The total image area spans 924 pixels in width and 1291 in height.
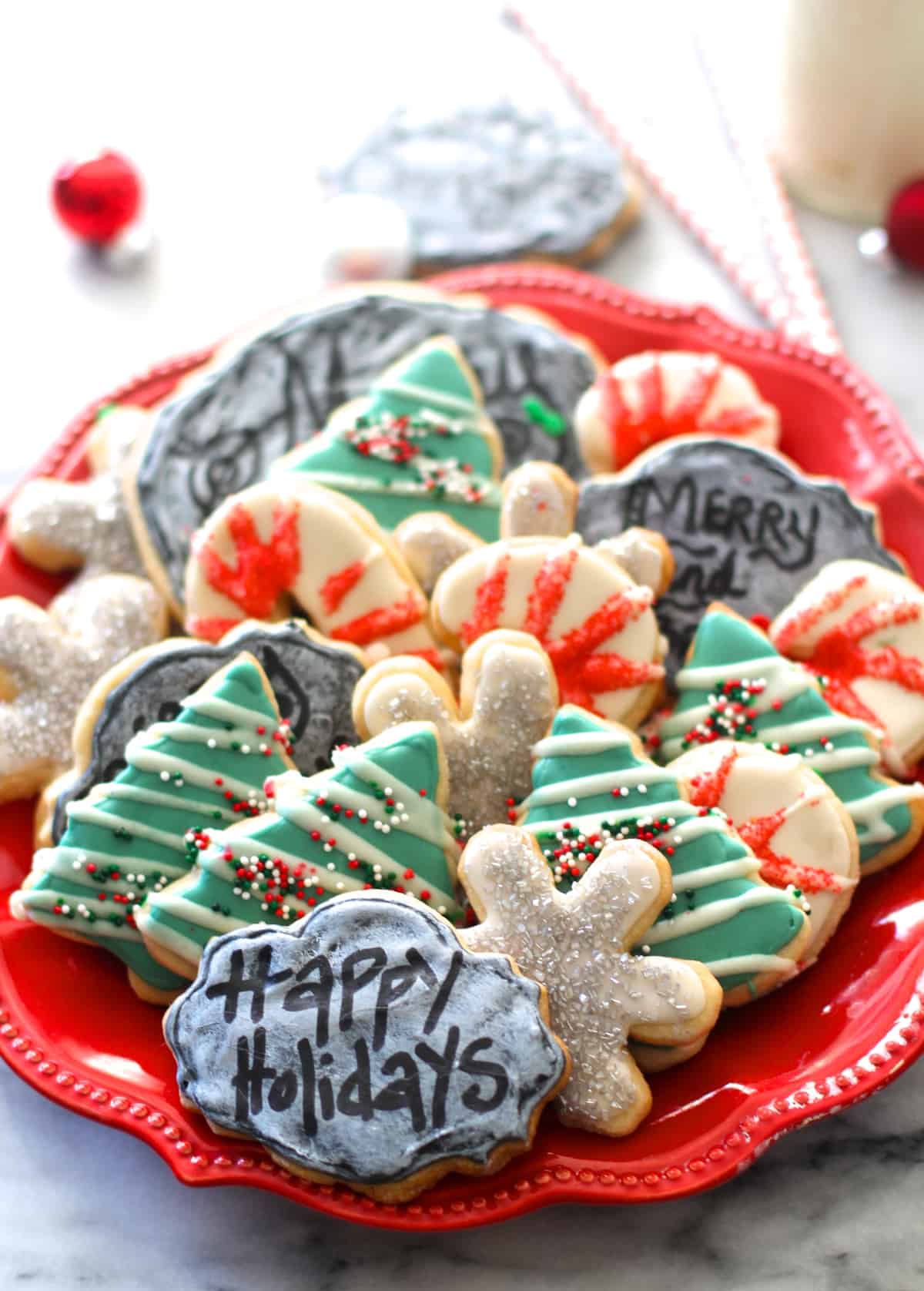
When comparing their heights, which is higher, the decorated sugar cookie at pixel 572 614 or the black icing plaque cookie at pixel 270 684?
the black icing plaque cookie at pixel 270 684

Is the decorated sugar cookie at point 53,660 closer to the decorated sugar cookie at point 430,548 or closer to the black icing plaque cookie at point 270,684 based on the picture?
the black icing plaque cookie at point 270,684

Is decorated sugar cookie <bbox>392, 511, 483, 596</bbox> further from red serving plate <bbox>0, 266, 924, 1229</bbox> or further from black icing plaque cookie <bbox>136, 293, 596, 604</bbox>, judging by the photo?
red serving plate <bbox>0, 266, 924, 1229</bbox>

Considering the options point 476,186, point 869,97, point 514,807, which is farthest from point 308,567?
point 869,97

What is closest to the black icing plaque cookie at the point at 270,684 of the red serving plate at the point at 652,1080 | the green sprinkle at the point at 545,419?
the red serving plate at the point at 652,1080

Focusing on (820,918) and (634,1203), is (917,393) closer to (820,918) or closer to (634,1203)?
(820,918)

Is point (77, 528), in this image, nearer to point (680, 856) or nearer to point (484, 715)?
point (484, 715)

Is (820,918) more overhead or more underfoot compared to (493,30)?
more underfoot
